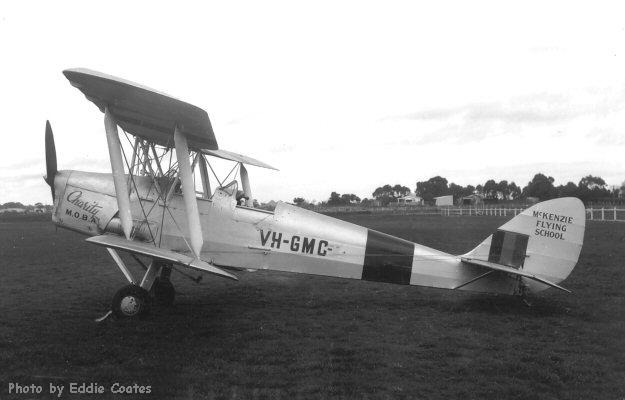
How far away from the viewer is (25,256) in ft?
51.7

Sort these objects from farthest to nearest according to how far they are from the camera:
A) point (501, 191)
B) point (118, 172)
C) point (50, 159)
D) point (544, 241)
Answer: point (501, 191)
point (50, 159)
point (544, 241)
point (118, 172)

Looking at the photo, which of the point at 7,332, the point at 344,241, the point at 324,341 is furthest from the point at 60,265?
the point at 324,341

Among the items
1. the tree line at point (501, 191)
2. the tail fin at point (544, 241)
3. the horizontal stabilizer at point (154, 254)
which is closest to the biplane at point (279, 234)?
the tail fin at point (544, 241)

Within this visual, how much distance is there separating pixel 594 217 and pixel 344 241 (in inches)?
1153

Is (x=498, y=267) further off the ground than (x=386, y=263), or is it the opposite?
(x=498, y=267)

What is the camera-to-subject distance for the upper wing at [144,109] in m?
5.84

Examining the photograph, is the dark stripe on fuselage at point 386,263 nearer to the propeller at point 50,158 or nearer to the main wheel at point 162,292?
Result: the main wheel at point 162,292

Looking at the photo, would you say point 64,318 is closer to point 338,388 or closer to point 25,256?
point 338,388

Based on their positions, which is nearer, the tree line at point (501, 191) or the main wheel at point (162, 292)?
the main wheel at point (162, 292)

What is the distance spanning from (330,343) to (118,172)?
3.30 m

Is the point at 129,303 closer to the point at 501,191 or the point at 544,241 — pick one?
the point at 544,241

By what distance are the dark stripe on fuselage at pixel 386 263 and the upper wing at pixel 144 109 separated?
9.15ft

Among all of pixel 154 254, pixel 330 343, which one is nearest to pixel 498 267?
pixel 330 343

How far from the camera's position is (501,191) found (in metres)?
106
